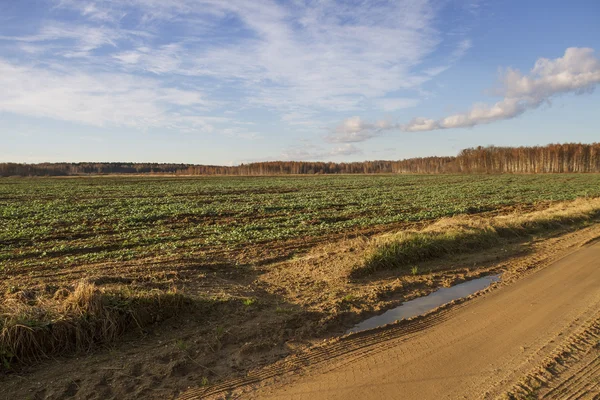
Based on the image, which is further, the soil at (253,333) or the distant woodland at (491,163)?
the distant woodland at (491,163)

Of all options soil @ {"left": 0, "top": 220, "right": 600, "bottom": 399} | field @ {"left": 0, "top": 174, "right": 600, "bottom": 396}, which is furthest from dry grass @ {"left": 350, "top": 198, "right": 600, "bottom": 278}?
soil @ {"left": 0, "top": 220, "right": 600, "bottom": 399}

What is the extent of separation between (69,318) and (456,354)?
21.5 feet

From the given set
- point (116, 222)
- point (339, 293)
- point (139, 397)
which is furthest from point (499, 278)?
point (116, 222)

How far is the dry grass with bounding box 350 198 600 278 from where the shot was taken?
11.5 meters

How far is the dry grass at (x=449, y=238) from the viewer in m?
11.5

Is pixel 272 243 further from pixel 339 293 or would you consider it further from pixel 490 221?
pixel 490 221

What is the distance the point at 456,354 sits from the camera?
6.19 meters

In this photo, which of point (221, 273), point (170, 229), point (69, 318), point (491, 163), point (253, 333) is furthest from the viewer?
point (491, 163)

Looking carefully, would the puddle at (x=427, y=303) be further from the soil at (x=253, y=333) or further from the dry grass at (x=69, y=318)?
the dry grass at (x=69, y=318)

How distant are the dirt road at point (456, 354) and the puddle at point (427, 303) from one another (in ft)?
1.69

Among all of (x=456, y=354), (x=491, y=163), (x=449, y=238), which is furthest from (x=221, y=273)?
(x=491, y=163)

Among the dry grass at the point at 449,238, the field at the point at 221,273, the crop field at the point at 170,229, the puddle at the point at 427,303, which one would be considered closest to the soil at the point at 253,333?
the field at the point at 221,273

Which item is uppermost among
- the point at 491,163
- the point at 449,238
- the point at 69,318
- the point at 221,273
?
the point at 491,163

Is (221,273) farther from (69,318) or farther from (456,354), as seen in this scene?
(456,354)
